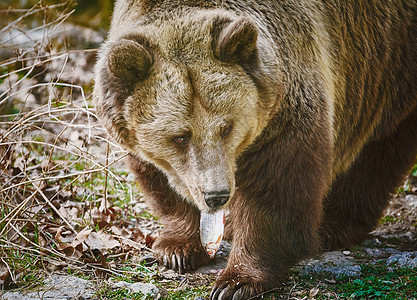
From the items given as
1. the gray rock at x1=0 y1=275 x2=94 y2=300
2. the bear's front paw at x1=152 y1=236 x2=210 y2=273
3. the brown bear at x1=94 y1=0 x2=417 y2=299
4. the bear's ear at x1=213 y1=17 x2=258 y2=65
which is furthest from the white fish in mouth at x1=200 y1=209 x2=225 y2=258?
the bear's ear at x1=213 y1=17 x2=258 y2=65

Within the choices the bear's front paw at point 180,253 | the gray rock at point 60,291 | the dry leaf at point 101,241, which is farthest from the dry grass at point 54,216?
the bear's front paw at point 180,253

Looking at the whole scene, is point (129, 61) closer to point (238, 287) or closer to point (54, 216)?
point (238, 287)

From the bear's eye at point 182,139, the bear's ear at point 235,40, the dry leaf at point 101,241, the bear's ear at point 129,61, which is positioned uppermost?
the bear's ear at point 235,40

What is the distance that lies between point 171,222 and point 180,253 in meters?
0.41

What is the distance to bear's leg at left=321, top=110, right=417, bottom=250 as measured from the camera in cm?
653

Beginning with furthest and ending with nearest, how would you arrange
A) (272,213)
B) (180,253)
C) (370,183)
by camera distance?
(370,183) < (180,253) < (272,213)

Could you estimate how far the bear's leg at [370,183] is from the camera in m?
6.53

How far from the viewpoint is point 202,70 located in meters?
4.31

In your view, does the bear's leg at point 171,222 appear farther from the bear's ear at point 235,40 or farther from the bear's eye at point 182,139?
the bear's ear at point 235,40

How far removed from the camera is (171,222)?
19.0ft

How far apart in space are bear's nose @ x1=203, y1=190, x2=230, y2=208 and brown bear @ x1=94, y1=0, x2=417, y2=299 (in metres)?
0.01

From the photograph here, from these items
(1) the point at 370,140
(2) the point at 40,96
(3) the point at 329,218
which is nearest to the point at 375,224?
(3) the point at 329,218

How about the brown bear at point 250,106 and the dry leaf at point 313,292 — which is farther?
the dry leaf at point 313,292

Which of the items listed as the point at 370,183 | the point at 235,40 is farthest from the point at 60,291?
the point at 370,183
